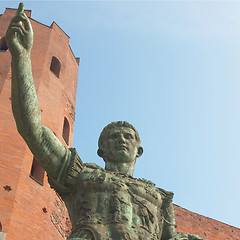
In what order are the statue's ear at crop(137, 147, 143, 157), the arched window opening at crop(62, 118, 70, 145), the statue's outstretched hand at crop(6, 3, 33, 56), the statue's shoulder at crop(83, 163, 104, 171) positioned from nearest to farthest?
the statue's outstretched hand at crop(6, 3, 33, 56), the statue's shoulder at crop(83, 163, 104, 171), the statue's ear at crop(137, 147, 143, 157), the arched window opening at crop(62, 118, 70, 145)

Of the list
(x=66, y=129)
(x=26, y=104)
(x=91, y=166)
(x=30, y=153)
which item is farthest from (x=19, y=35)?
(x=66, y=129)

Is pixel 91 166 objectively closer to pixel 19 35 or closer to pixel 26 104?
pixel 26 104

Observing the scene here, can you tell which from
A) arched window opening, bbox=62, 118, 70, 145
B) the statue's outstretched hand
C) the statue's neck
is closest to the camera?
the statue's outstretched hand

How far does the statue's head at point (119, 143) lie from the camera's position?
3949 mm

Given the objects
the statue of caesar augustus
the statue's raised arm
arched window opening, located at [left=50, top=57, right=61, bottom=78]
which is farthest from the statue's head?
arched window opening, located at [left=50, top=57, right=61, bottom=78]

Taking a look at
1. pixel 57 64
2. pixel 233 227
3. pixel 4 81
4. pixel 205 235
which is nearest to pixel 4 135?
pixel 4 81

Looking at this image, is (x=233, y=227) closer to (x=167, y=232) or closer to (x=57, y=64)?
(x=57, y=64)

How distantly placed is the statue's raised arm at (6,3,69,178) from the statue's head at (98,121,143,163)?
518mm

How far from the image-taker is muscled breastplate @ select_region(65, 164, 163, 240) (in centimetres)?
325

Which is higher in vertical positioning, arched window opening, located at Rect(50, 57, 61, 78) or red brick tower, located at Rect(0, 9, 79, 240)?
arched window opening, located at Rect(50, 57, 61, 78)

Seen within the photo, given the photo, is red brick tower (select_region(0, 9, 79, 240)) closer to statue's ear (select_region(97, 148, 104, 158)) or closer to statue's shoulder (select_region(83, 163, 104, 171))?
statue's ear (select_region(97, 148, 104, 158))

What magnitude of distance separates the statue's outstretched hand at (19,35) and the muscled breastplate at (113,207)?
37.3 inches

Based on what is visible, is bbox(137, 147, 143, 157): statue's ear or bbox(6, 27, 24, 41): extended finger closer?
bbox(6, 27, 24, 41): extended finger

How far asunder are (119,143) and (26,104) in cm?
93
